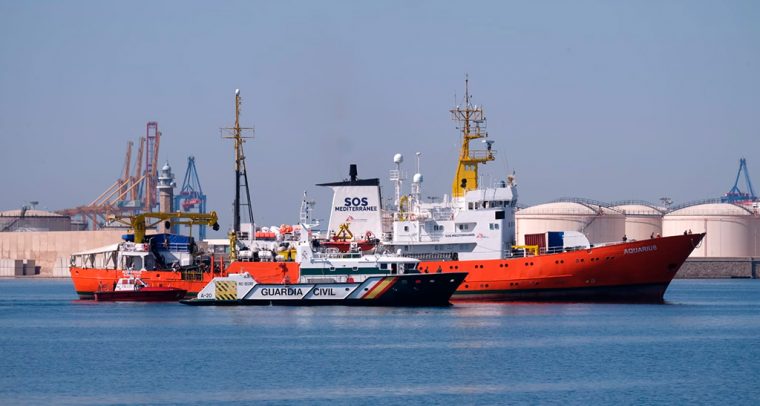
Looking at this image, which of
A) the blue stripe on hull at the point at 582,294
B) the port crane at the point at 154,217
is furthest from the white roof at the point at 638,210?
the blue stripe on hull at the point at 582,294

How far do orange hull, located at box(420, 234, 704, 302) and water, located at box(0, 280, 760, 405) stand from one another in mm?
1005

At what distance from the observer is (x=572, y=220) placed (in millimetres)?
149125

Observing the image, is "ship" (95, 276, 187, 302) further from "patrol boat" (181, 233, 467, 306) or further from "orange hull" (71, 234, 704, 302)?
"orange hull" (71, 234, 704, 302)

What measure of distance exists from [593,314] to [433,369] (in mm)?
23339

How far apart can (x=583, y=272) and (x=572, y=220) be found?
8169cm

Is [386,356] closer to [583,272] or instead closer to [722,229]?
[583,272]

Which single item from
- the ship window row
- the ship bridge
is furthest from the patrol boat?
the ship bridge

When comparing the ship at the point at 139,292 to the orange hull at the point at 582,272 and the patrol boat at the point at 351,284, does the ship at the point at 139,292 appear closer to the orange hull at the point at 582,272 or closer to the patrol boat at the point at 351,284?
the patrol boat at the point at 351,284

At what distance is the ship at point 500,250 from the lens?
6825cm

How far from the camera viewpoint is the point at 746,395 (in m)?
38.1

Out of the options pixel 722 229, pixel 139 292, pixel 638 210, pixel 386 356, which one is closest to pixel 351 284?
pixel 139 292

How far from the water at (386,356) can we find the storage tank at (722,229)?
285 ft

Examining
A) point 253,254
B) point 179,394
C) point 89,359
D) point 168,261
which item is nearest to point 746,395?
point 179,394

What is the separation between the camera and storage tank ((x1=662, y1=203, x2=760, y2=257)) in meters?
155
